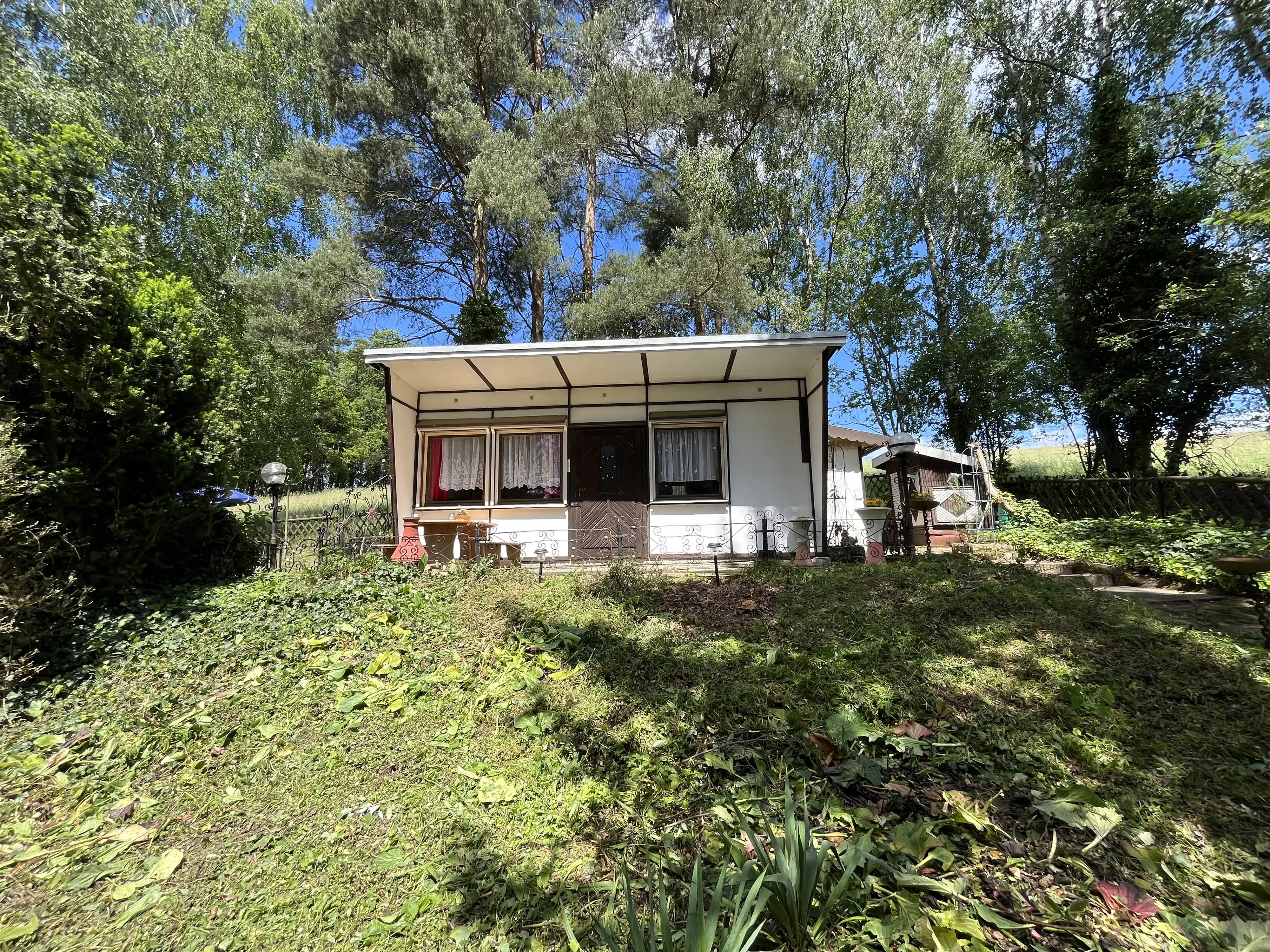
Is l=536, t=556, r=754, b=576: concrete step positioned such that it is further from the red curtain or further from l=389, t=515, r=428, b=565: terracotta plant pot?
the red curtain

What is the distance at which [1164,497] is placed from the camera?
6.93 metres

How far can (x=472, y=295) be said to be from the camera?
1241 cm

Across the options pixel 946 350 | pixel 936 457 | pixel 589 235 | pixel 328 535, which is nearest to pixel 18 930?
pixel 328 535

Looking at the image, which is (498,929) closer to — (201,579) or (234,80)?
(201,579)

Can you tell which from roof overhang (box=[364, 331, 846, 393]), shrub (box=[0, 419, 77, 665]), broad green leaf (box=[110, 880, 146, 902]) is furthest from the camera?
roof overhang (box=[364, 331, 846, 393])

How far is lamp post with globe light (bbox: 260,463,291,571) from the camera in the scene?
240 inches

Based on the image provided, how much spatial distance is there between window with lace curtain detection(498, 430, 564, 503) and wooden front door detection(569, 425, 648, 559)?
0.30 metres

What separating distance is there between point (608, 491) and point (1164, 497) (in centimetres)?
785

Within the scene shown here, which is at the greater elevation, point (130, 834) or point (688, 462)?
point (688, 462)

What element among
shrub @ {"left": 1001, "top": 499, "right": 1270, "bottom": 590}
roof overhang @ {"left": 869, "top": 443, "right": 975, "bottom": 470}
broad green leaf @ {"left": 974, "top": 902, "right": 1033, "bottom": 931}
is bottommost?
broad green leaf @ {"left": 974, "top": 902, "right": 1033, "bottom": 931}

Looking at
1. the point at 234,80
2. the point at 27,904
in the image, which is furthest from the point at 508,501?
the point at 234,80

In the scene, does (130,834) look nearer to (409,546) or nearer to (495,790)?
(495,790)

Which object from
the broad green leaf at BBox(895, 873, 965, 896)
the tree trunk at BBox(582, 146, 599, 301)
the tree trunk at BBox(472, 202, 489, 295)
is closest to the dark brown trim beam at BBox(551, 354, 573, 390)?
the tree trunk at BBox(472, 202, 489, 295)

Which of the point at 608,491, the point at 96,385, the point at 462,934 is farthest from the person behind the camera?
the point at 608,491
